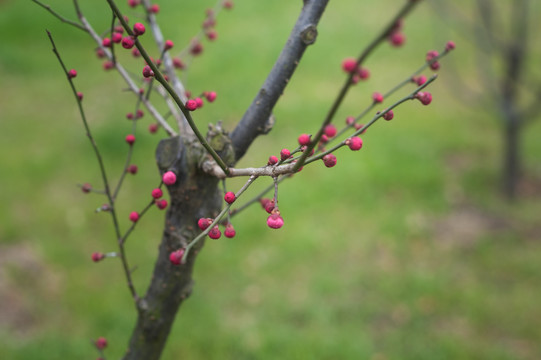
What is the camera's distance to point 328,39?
831 cm

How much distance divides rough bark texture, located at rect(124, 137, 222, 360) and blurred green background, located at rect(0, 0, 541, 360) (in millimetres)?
1960

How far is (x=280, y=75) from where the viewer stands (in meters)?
1.53

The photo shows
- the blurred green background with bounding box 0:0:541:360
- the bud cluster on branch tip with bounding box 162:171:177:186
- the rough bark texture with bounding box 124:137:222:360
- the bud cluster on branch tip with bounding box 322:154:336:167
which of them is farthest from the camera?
the blurred green background with bounding box 0:0:541:360

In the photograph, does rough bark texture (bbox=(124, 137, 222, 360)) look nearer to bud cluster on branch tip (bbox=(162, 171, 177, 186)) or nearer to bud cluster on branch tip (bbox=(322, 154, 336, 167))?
bud cluster on branch tip (bbox=(162, 171, 177, 186))

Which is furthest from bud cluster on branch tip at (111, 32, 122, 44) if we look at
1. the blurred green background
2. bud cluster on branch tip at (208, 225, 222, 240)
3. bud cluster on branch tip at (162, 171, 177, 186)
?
the blurred green background

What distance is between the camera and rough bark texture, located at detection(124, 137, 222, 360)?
5.11 feet

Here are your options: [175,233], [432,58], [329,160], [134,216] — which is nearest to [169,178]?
[175,233]

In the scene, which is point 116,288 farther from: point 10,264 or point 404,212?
point 404,212

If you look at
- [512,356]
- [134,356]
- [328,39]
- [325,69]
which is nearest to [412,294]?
[512,356]

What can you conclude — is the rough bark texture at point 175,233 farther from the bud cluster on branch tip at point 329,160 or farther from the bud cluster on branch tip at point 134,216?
the bud cluster on branch tip at point 329,160

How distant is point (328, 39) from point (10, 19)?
5271mm

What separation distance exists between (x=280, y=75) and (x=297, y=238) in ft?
10.6

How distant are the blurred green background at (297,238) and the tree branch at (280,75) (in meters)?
2.39

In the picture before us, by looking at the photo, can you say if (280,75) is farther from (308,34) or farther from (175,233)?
(175,233)
